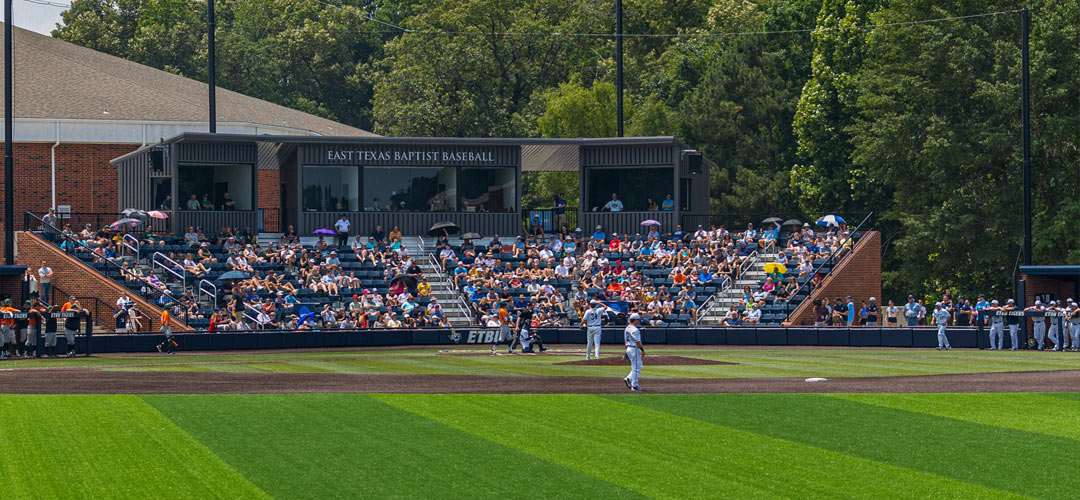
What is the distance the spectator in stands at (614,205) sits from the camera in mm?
54438

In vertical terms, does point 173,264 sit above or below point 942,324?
above

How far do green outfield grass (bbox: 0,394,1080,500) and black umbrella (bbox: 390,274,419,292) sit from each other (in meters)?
20.8

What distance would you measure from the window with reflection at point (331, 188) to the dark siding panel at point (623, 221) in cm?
909

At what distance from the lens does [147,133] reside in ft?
189

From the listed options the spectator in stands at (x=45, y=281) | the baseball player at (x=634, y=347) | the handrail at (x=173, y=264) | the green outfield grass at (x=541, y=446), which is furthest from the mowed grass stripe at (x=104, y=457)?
the handrail at (x=173, y=264)

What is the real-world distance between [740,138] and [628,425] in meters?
48.2

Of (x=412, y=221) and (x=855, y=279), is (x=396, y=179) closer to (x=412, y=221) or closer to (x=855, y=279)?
(x=412, y=221)

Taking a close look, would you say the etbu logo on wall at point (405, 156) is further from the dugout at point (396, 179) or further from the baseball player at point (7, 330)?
the baseball player at point (7, 330)

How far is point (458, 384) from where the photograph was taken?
27.7m

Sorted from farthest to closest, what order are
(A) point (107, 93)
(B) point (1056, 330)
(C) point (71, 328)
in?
1. (A) point (107, 93)
2. (B) point (1056, 330)
3. (C) point (71, 328)

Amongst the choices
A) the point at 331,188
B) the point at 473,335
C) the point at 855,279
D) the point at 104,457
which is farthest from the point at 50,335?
the point at 855,279

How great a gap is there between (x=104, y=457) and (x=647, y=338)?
28.1 m

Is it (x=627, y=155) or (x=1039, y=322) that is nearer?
(x=1039, y=322)

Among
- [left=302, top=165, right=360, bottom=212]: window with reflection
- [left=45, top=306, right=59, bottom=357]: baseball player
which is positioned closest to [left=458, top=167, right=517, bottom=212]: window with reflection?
[left=302, top=165, right=360, bottom=212]: window with reflection
